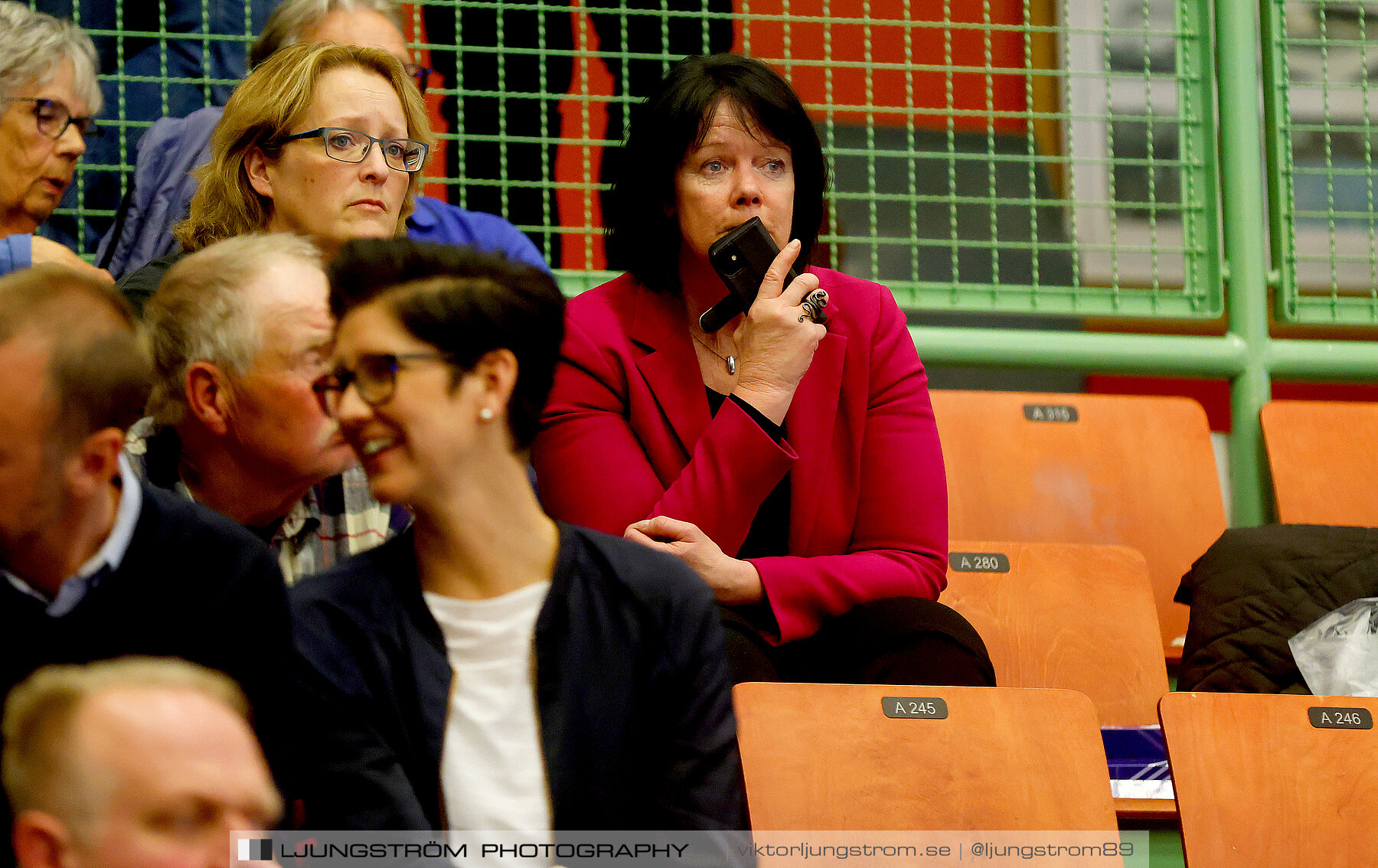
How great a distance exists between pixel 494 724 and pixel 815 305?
915 millimetres

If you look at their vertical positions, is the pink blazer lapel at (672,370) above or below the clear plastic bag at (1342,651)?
above

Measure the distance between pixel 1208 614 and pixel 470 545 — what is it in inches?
53.5

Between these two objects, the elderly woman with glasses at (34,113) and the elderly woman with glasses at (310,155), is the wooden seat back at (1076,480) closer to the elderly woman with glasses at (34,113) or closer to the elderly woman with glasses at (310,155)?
the elderly woman with glasses at (310,155)

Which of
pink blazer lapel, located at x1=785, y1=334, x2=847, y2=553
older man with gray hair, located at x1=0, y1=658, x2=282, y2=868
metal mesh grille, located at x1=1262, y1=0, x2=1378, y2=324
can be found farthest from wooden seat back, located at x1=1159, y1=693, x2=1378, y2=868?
metal mesh grille, located at x1=1262, y1=0, x2=1378, y2=324

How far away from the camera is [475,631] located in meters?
1.24

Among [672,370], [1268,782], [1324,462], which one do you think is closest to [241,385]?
[672,370]

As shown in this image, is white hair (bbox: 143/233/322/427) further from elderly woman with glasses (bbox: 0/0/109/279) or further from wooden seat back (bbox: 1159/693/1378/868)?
wooden seat back (bbox: 1159/693/1378/868)

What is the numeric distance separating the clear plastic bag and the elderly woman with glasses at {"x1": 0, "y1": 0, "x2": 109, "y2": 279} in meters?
2.12

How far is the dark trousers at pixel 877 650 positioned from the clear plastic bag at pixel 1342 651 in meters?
0.55

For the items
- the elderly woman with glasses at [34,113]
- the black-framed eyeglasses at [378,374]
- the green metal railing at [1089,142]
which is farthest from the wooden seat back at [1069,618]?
the elderly woman with glasses at [34,113]

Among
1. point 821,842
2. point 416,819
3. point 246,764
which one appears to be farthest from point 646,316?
point 246,764

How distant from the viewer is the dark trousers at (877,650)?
175 centimetres

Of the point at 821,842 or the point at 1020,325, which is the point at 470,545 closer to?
the point at 821,842

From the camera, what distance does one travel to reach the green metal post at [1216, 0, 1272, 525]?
116 inches
